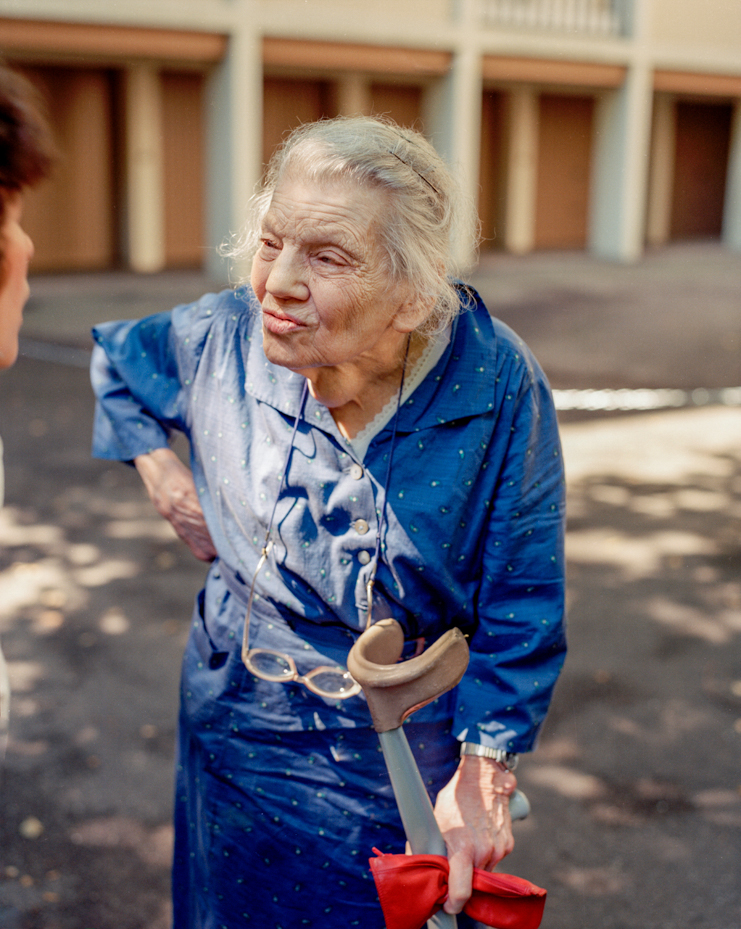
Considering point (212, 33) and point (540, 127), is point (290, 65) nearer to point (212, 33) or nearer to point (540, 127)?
point (212, 33)

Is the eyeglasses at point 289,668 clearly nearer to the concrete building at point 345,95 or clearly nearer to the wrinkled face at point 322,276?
the wrinkled face at point 322,276

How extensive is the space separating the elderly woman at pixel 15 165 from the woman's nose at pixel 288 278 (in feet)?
1.26

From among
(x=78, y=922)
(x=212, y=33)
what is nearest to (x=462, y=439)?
(x=78, y=922)

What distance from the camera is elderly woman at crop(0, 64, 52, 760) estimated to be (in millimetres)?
1415

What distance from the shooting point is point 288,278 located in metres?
1.69

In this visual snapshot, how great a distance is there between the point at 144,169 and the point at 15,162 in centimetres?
1647

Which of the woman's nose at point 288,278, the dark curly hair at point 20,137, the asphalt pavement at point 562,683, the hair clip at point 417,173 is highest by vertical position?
the dark curly hair at point 20,137

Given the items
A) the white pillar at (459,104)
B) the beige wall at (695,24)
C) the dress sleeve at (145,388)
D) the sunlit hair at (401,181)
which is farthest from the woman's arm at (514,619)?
the beige wall at (695,24)

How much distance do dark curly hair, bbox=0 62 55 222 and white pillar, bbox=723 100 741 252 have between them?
74.4ft

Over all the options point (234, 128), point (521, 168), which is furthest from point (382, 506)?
point (521, 168)

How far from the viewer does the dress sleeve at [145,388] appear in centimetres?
216

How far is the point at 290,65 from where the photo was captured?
16250 millimetres

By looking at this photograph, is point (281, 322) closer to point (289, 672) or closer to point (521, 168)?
point (289, 672)

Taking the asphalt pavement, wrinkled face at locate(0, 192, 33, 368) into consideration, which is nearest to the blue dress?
wrinkled face at locate(0, 192, 33, 368)
